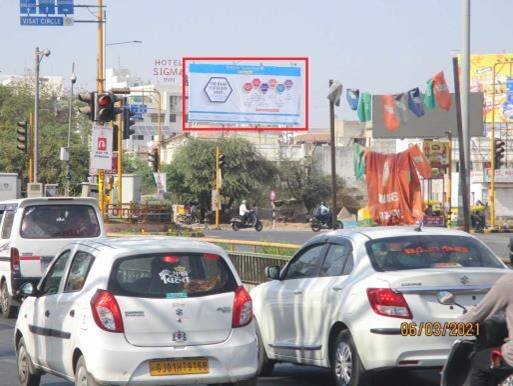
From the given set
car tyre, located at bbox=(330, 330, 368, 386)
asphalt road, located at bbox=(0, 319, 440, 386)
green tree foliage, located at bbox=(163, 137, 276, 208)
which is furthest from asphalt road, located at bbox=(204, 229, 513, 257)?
car tyre, located at bbox=(330, 330, 368, 386)

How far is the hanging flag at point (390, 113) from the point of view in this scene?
→ 65.7 metres

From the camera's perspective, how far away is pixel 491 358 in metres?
7.19

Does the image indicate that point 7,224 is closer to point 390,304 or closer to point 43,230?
point 43,230

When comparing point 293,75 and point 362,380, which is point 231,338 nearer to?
point 362,380

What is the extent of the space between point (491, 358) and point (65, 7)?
102ft

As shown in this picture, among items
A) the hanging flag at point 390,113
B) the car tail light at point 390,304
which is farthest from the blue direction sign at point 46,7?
the hanging flag at point 390,113

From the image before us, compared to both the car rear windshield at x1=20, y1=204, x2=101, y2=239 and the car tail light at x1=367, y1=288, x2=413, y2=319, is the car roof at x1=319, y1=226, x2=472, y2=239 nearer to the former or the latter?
the car tail light at x1=367, y1=288, x2=413, y2=319

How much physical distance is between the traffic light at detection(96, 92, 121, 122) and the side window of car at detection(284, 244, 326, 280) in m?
11.4

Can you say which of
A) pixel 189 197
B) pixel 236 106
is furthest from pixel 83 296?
pixel 189 197

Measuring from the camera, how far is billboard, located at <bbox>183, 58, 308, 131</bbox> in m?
63.5

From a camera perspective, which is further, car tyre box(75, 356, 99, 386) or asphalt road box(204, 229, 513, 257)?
asphalt road box(204, 229, 513, 257)

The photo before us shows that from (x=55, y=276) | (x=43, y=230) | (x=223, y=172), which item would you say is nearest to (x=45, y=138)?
(x=223, y=172)

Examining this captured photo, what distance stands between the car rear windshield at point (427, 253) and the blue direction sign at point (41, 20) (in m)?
28.1

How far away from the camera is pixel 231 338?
30.1ft
